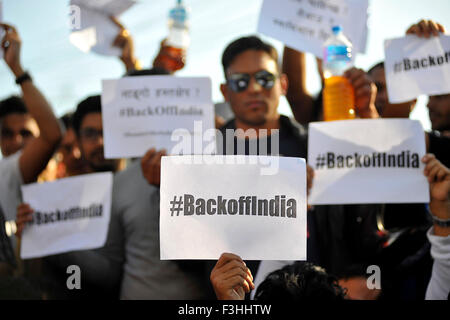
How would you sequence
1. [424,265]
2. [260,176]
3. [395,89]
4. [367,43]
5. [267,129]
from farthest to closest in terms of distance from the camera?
1. [367,43]
2. [267,129]
3. [395,89]
4. [424,265]
5. [260,176]

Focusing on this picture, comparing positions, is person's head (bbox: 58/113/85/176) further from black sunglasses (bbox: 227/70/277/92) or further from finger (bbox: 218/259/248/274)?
finger (bbox: 218/259/248/274)

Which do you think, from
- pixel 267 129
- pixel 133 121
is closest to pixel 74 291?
pixel 133 121

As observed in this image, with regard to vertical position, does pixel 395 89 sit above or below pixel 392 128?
above

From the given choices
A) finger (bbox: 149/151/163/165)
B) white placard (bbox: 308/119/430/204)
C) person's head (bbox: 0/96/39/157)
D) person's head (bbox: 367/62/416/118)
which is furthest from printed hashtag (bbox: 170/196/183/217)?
person's head (bbox: 0/96/39/157)

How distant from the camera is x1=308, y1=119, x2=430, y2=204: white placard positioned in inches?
97.5

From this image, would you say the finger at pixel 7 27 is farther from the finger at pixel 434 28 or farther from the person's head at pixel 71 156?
the finger at pixel 434 28

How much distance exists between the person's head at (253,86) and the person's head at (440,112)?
88 centimetres

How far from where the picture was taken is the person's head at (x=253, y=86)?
3012mm

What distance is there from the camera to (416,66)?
2826 mm

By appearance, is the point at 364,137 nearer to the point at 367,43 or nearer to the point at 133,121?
the point at 367,43

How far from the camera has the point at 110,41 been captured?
362cm

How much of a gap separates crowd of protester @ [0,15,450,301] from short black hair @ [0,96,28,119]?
0.62 feet
